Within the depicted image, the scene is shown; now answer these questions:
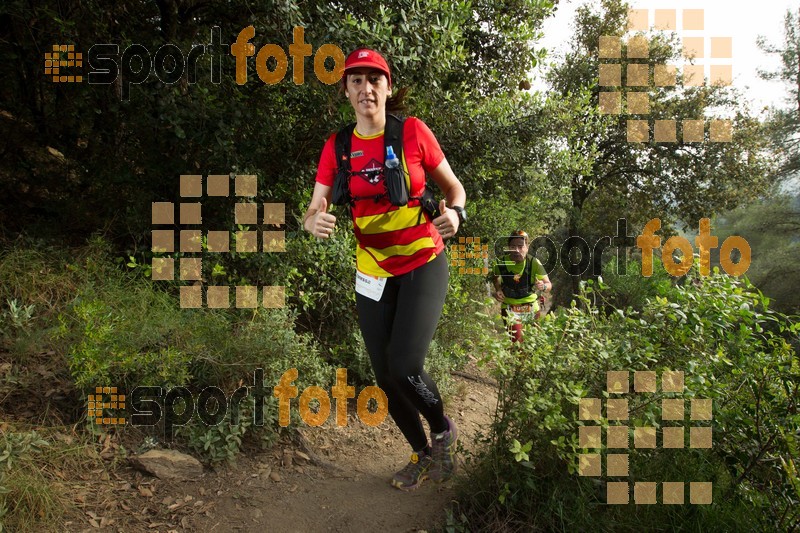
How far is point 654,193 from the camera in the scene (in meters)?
16.8

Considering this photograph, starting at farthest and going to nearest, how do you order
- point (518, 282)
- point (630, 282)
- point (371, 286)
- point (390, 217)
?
point (630, 282)
point (518, 282)
point (371, 286)
point (390, 217)

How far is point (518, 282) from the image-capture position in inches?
301

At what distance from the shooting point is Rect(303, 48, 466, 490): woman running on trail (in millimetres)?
3246

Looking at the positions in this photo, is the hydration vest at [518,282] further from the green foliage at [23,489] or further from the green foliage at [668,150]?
the green foliage at [668,150]

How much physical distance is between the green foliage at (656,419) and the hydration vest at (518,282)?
405 centimetres

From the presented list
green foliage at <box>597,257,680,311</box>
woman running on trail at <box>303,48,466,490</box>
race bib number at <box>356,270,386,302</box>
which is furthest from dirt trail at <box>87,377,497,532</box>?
green foliage at <box>597,257,680,311</box>

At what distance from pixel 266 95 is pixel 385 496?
166 inches

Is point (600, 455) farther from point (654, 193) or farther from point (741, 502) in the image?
point (654, 193)

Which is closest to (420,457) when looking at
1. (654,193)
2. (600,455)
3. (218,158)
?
(600,455)

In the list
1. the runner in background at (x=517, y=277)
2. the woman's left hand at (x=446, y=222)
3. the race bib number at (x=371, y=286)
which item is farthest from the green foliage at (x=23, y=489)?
the runner in background at (x=517, y=277)

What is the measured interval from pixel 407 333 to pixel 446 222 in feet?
2.51

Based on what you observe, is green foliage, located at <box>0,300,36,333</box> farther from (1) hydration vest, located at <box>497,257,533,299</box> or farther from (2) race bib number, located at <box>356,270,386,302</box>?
(1) hydration vest, located at <box>497,257,533,299</box>

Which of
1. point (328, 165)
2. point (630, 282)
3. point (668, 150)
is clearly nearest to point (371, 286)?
point (328, 165)

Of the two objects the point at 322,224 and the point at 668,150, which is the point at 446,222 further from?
the point at 668,150
